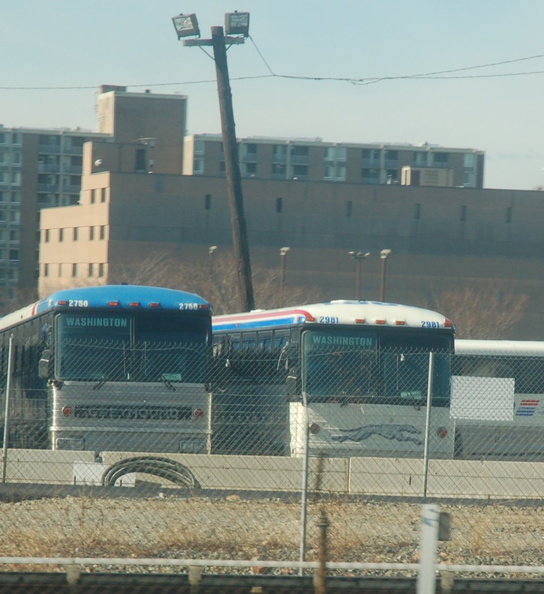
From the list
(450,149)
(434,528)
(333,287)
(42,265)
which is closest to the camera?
(434,528)

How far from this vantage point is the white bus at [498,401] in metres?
14.3

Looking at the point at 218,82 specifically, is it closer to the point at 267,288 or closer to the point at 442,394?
the point at 442,394

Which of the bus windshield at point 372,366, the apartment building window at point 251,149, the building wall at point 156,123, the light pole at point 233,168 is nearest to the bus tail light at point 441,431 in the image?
the bus windshield at point 372,366

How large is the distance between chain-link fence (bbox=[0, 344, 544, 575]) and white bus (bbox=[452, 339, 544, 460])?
0.06 m

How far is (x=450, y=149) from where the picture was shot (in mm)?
135625

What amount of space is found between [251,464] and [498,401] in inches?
138

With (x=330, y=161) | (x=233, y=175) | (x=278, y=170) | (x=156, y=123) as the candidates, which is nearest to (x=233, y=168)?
(x=233, y=175)

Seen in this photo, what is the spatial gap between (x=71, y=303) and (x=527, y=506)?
8232mm

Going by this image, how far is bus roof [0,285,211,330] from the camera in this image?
58.7ft

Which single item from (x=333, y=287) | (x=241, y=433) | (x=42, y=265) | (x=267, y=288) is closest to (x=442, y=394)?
(x=241, y=433)

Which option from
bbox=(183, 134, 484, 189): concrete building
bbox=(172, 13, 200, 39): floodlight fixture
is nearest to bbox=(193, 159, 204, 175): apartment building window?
bbox=(183, 134, 484, 189): concrete building

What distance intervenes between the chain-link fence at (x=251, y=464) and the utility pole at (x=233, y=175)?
11.9 ft

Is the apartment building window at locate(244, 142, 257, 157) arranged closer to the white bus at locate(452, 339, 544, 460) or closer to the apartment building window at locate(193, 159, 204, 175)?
the apartment building window at locate(193, 159, 204, 175)

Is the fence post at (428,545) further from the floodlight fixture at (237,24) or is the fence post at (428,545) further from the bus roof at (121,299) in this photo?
the floodlight fixture at (237,24)
